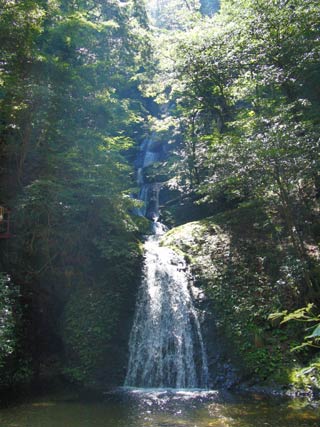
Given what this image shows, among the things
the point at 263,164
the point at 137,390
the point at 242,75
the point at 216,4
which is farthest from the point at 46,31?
the point at 216,4

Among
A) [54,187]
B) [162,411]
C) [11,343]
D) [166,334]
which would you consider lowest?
[162,411]

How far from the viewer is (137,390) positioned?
1049 cm

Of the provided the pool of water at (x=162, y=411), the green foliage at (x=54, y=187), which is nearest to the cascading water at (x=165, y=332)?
the green foliage at (x=54, y=187)

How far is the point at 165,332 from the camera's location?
12.1 metres

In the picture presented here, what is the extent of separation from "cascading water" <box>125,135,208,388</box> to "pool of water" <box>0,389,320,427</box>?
115 centimetres

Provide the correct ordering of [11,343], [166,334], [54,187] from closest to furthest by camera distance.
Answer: [11,343] → [166,334] → [54,187]

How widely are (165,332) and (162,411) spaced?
3.99 meters

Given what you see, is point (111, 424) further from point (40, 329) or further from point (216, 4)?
point (216, 4)

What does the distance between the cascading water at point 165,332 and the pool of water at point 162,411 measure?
1151mm

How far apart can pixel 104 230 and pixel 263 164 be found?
248 inches

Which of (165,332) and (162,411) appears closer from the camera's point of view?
(162,411)

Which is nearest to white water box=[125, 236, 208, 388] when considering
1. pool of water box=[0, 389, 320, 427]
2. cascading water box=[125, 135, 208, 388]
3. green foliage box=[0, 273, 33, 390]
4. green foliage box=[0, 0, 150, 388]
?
cascading water box=[125, 135, 208, 388]

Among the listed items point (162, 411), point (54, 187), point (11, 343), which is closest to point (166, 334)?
point (162, 411)

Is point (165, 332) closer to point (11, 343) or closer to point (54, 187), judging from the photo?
point (11, 343)
